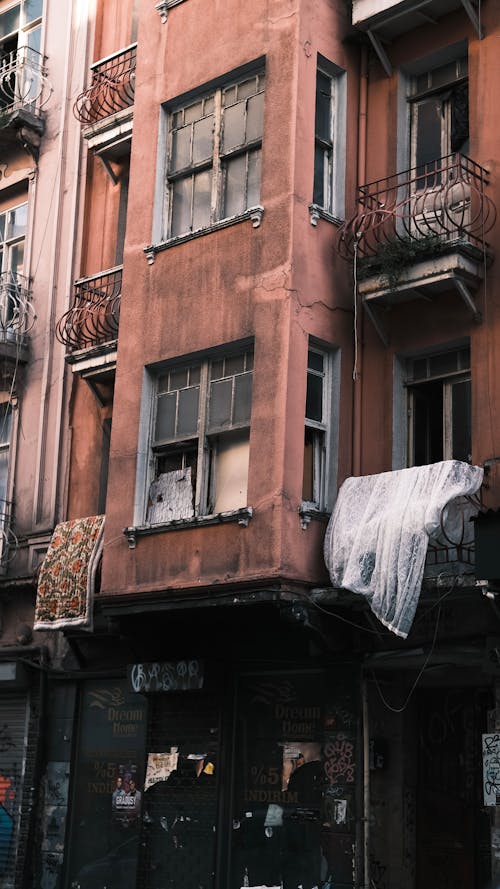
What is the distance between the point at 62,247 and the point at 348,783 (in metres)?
9.39

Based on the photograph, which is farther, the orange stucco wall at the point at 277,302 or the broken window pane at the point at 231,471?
the broken window pane at the point at 231,471

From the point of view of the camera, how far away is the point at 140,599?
14391mm

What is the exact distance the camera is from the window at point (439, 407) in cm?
1368

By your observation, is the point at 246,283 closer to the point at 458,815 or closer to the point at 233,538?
the point at 233,538

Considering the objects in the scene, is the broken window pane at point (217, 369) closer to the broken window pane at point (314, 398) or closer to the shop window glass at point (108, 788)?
the broken window pane at point (314, 398)

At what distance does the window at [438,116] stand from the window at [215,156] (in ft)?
6.28

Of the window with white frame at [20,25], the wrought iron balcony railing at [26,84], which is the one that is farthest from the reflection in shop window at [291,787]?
the window with white frame at [20,25]

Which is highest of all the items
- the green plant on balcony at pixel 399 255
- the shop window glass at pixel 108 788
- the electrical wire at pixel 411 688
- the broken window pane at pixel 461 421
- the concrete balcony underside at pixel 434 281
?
the green plant on balcony at pixel 399 255

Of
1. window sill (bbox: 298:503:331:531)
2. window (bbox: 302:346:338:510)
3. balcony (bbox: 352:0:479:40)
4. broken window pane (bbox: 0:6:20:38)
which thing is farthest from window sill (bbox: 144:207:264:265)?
broken window pane (bbox: 0:6:20:38)

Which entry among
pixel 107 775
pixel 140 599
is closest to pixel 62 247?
pixel 140 599

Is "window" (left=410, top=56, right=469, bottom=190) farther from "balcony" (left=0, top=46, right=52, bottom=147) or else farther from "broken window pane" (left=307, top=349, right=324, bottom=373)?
"balcony" (left=0, top=46, right=52, bottom=147)

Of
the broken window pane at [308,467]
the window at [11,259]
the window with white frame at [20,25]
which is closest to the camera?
the broken window pane at [308,467]

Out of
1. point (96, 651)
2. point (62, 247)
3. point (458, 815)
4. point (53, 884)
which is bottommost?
point (53, 884)

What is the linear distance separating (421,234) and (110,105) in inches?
273
